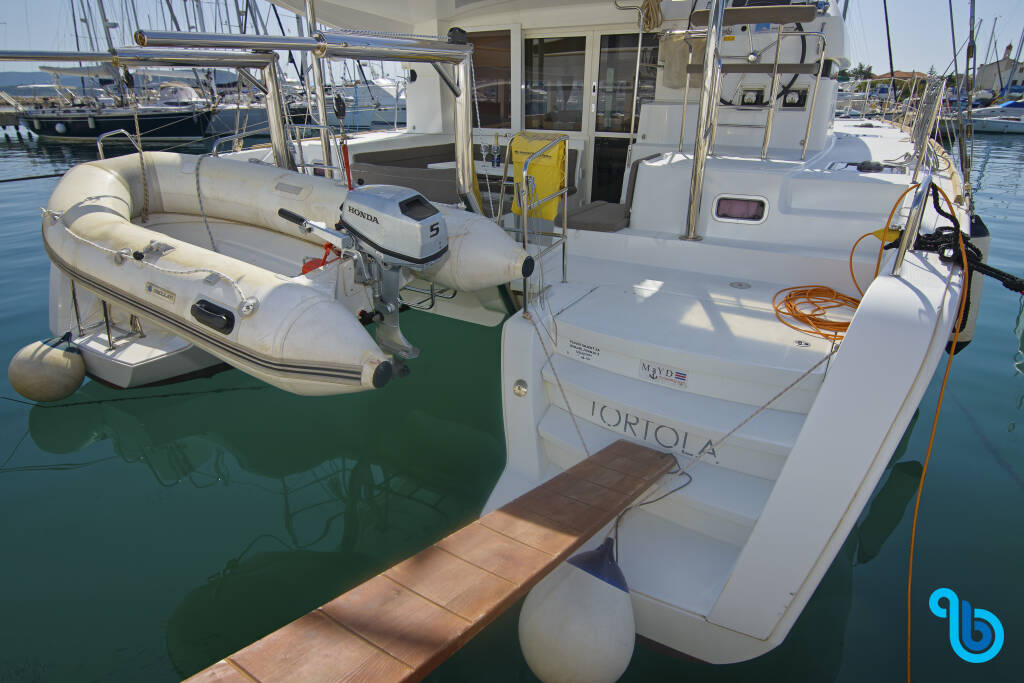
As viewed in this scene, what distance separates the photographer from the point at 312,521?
3.04 m

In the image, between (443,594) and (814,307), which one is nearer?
(443,594)

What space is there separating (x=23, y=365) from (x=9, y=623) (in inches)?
86.3

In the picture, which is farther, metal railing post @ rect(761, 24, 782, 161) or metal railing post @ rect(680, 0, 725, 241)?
Result: metal railing post @ rect(761, 24, 782, 161)

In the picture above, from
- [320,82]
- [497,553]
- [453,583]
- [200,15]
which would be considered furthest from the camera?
[200,15]

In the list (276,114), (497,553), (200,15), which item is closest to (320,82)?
(276,114)

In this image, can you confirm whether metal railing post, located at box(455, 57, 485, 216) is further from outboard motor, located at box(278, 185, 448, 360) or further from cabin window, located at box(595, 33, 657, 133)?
cabin window, located at box(595, 33, 657, 133)

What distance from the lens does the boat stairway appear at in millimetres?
2102

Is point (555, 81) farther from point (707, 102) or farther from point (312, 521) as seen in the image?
point (312, 521)

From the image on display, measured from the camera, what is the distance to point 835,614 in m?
2.47

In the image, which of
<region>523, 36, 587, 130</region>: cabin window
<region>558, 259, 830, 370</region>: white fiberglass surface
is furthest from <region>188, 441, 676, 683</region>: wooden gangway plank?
<region>523, 36, 587, 130</region>: cabin window

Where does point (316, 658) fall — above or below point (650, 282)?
below

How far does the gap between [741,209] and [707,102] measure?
0.66m

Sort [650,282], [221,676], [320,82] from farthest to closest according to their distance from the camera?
[320,82], [650,282], [221,676]

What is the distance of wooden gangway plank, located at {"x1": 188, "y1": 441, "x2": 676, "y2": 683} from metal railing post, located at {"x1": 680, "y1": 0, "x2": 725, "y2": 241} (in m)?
1.65
